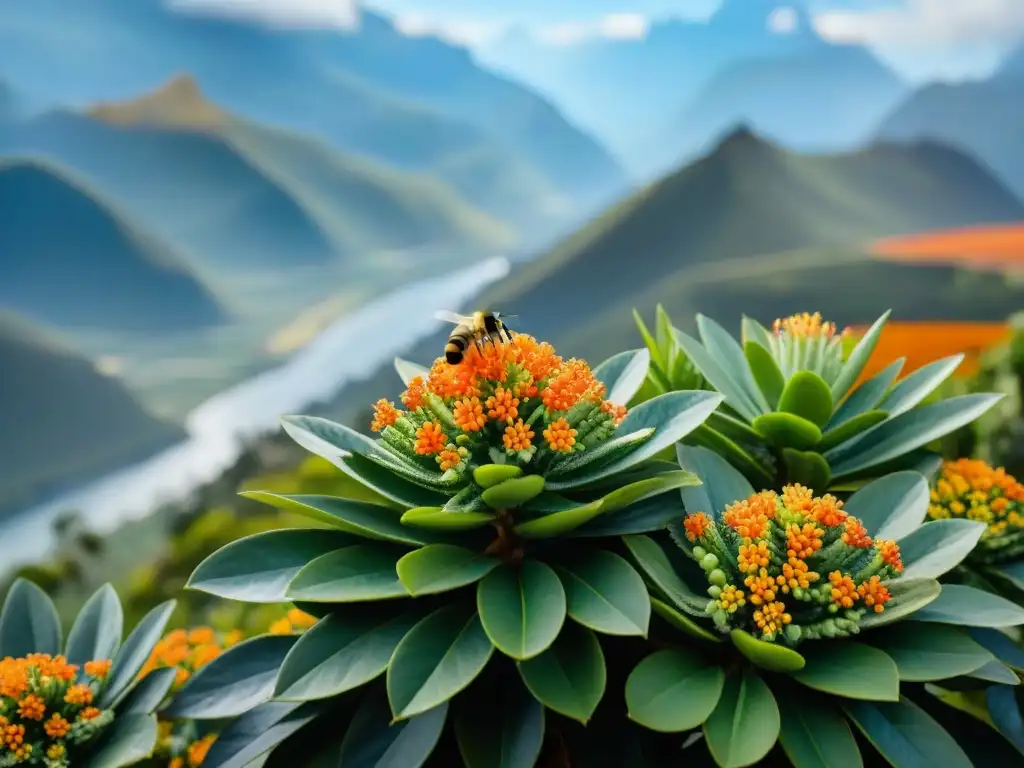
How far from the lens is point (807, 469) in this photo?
721mm

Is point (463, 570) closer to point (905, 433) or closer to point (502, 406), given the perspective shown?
point (502, 406)

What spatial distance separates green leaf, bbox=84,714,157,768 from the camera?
564 mm

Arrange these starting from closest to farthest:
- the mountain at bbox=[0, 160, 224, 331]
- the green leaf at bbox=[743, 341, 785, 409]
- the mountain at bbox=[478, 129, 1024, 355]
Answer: the green leaf at bbox=[743, 341, 785, 409] → the mountain at bbox=[0, 160, 224, 331] → the mountain at bbox=[478, 129, 1024, 355]

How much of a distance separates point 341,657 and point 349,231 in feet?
11.6

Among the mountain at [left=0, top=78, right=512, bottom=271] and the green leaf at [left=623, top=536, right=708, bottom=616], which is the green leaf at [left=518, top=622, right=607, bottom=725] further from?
the mountain at [left=0, top=78, right=512, bottom=271]

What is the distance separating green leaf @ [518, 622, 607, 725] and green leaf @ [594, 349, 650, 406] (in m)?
0.24

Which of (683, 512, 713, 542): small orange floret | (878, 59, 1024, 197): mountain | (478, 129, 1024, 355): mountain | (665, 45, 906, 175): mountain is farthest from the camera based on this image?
(665, 45, 906, 175): mountain

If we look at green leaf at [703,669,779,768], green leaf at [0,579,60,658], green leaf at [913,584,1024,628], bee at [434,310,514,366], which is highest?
bee at [434,310,514,366]

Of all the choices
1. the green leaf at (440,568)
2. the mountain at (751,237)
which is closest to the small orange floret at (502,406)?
A: the green leaf at (440,568)

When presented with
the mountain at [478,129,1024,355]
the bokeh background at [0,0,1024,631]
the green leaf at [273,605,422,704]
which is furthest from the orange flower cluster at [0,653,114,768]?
the mountain at [478,129,1024,355]

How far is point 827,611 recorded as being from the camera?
20.6 inches

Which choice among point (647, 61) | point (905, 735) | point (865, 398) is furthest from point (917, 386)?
point (647, 61)

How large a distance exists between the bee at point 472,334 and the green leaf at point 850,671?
334 millimetres

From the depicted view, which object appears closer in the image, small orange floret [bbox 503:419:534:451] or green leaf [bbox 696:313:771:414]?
small orange floret [bbox 503:419:534:451]
